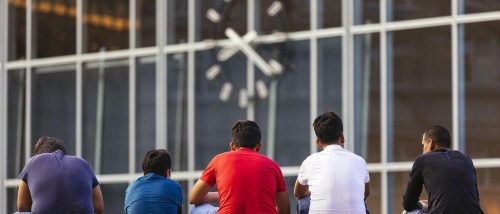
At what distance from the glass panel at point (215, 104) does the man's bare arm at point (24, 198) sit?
26.1ft

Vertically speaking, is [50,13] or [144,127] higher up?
[50,13]

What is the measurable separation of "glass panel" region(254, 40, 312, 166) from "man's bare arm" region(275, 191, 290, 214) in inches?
315

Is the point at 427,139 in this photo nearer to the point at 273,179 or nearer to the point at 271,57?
the point at 273,179

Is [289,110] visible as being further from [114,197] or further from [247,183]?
[247,183]

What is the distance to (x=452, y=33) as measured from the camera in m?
14.6

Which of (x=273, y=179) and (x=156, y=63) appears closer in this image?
(x=273, y=179)

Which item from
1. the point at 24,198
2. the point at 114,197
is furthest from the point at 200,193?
the point at 114,197

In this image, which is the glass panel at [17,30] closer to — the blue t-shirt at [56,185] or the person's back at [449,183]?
the blue t-shirt at [56,185]

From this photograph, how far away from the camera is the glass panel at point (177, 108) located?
1770cm

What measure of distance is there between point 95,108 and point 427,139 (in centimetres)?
1126

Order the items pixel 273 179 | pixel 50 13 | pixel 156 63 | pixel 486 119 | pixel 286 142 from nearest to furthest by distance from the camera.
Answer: pixel 273 179 < pixel 486 119 < pixel 286 142 < pixel 156 63 < pixel 50 13

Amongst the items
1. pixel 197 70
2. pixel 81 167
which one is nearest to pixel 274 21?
pixel 197 70

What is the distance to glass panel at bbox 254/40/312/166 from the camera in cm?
1620

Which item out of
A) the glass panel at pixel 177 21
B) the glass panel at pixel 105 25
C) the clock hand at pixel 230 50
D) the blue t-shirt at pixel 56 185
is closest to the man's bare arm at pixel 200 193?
the blue t-shirt at pixel 56 185
